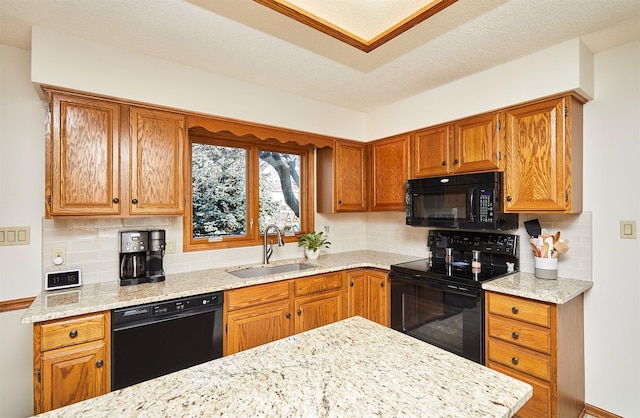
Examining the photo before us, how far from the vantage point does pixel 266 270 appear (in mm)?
2859

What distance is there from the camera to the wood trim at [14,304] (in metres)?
2.00

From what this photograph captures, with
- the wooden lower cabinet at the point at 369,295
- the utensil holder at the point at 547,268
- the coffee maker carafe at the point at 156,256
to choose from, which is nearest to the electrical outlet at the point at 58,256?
the coffee maker carafe at the point at 156,256

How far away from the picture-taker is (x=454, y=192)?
259 centimetres

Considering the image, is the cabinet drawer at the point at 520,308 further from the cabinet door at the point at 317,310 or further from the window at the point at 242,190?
the window at the point at 242,190

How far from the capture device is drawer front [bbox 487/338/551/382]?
6.21ft

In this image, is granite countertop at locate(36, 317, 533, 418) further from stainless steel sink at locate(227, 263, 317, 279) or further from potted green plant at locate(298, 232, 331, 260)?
potted green plant at locate(298, 232, 331, 260)

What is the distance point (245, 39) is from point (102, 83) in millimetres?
964

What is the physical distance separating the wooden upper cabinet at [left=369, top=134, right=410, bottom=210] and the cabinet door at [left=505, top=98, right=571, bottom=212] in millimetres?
940

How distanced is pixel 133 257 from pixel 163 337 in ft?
2.10

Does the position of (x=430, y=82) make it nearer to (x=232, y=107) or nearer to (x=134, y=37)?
(x=232, y=107)

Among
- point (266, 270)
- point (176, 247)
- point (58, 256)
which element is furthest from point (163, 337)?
point (266, 270)

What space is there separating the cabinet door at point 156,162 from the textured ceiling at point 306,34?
45cm

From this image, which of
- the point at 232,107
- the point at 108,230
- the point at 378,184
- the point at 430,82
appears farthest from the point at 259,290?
the point at 430,82

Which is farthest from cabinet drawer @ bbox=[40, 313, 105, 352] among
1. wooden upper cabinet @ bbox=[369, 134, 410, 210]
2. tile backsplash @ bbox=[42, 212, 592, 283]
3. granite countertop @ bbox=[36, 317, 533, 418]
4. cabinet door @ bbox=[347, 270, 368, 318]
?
wooden upper cabinet @ bbox=[369, 134, 410, 210]
